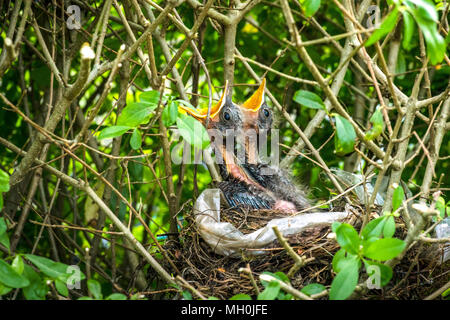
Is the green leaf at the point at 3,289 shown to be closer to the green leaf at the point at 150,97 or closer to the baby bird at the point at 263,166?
the green leaf at the point at 150,97

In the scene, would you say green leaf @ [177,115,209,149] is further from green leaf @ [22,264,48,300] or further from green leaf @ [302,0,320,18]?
green leaf @ [22,264,48,300]

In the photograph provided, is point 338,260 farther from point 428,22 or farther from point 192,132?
point 428,22

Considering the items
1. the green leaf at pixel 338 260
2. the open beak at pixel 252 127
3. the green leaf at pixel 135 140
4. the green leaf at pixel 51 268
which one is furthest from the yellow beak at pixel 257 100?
the green leaf at pixel 51 268

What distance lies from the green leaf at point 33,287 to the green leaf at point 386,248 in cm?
94

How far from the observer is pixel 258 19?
12.3 ft

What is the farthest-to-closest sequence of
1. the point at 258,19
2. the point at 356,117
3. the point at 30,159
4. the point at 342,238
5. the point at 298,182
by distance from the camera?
the point at 258,19 < the point at 356,117 < the point at 298,182 < the point at 30,159 < the point at 342,238

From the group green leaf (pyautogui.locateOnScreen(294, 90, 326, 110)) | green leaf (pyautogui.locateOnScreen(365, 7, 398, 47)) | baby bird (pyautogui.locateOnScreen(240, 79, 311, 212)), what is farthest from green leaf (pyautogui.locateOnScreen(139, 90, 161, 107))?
baby bird (pyautogui.locateOnScreen(240, 79, 311, 212))

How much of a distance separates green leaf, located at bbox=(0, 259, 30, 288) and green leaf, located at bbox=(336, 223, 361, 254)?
862mm

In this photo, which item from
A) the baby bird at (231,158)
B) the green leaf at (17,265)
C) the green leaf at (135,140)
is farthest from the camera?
the baby bird at (231,158)

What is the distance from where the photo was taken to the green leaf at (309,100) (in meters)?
1.60
